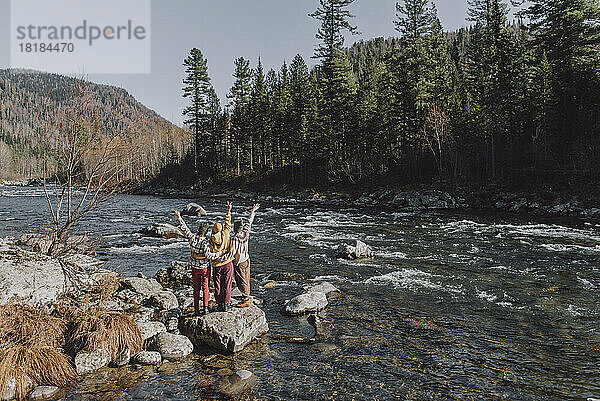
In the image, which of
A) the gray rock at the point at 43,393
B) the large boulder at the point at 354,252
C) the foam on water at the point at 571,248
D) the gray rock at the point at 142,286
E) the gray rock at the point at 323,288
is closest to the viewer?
the gray rock at the point at 43,393

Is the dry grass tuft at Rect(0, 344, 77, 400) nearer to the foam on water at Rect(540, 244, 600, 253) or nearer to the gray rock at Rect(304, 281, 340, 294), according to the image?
the gray rock at Rect(304, 281, 340, 294)

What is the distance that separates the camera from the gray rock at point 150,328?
8.14 metres

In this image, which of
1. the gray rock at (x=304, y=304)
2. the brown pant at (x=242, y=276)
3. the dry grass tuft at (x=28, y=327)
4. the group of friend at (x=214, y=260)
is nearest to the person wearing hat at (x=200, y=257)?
the group of friend at (x=214, y=260)

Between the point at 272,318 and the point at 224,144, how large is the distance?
206ft

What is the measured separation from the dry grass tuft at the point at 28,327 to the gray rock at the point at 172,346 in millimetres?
1697

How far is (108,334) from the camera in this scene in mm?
7520

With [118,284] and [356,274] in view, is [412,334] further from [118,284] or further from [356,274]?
[118,284]

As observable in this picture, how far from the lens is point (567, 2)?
34.7 meters

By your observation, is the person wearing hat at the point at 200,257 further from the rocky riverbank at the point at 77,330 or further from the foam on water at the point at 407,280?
the foam on water at the point at 407,280

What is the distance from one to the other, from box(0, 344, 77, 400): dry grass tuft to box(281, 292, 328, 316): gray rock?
4.79 metres

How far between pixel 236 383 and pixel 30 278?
16.3ft

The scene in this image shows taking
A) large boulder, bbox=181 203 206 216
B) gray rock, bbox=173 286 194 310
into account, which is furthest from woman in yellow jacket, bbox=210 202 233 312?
large boulder, bbox=181 203 206 216

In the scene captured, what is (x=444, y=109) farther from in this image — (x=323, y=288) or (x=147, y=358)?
(x=147, y=358)

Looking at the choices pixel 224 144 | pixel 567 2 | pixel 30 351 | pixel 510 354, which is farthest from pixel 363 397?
pixel 224 144
